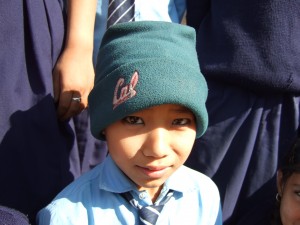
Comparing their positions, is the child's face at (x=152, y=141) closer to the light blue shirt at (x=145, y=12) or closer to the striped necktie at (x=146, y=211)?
the striped necktie at (x=146, y=211)

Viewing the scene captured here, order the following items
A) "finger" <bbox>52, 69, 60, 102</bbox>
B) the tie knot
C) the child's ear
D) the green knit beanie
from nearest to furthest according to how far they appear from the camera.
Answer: the green knit beanie
the tie knot
"finger" <bbox>52, 69, 60, 102</bbox>
the child's ear

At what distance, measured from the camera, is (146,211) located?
1.16 meters

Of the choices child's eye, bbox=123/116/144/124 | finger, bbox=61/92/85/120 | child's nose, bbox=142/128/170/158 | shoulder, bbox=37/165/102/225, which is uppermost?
child's eye, bbox=123/116/144/124

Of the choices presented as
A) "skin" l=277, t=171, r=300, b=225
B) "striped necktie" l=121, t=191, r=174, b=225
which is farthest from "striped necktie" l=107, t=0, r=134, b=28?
"skin" l=277, t=171, r=300, b=225

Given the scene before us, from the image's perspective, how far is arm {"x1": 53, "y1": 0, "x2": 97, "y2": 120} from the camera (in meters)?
1.23

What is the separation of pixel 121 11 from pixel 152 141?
553mm

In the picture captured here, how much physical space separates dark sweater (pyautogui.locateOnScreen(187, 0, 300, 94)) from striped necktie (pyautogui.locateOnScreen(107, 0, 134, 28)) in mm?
261

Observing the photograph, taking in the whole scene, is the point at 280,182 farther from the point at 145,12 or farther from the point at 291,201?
the point at 145,12

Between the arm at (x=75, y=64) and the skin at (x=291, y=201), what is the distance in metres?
0.64

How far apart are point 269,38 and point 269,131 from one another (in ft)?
0.96

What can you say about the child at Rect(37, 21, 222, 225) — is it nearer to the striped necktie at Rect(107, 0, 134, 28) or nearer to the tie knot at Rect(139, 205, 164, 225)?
the tie knot at Rect(139, 205, 164, 225)

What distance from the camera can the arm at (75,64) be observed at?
4.03 feet

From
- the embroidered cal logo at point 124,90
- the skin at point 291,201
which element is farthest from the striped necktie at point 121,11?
the skin at point 291,201

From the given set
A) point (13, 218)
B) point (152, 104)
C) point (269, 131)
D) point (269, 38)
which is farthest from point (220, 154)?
point (13, 218)
